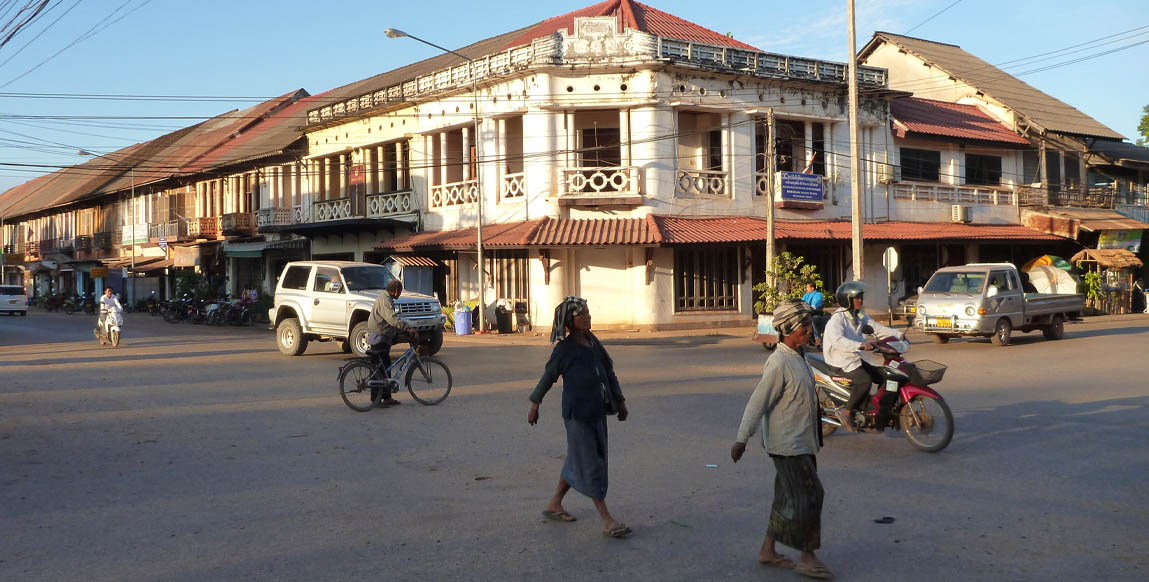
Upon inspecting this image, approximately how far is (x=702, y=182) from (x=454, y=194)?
329 inches

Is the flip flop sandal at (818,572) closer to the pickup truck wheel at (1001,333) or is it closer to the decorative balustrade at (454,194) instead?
the pickup truck wheel at (1001,333)

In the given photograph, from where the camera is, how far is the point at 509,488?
24.2ft

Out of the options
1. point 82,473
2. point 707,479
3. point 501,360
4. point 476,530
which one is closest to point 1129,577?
point 707,479

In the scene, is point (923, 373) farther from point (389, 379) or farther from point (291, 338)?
point (291, 338)

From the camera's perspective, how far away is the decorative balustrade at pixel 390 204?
107 ft

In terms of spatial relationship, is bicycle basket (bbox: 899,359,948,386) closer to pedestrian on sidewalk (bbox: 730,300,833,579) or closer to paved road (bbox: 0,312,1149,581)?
paved road (bbox: 0,312,1149,581)

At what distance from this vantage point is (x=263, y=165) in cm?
4109

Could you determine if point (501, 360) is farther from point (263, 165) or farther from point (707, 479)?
point (263, 165)

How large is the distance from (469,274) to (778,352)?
25.3 m

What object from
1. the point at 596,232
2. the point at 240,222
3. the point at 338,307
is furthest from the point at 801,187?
the point at 240,222

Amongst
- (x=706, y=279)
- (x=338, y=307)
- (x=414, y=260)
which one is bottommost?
(x=338, y=307)

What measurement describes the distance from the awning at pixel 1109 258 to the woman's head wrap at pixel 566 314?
3321 centimetres

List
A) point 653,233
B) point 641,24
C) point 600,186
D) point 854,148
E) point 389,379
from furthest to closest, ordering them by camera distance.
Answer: point 641,24 → point 600,186 → point 653,233 → point 854,148 → point 389,379

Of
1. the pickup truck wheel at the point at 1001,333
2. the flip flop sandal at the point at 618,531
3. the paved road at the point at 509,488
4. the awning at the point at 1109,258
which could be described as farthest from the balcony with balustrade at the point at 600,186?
the flip flop sandal at the point at 618,531
